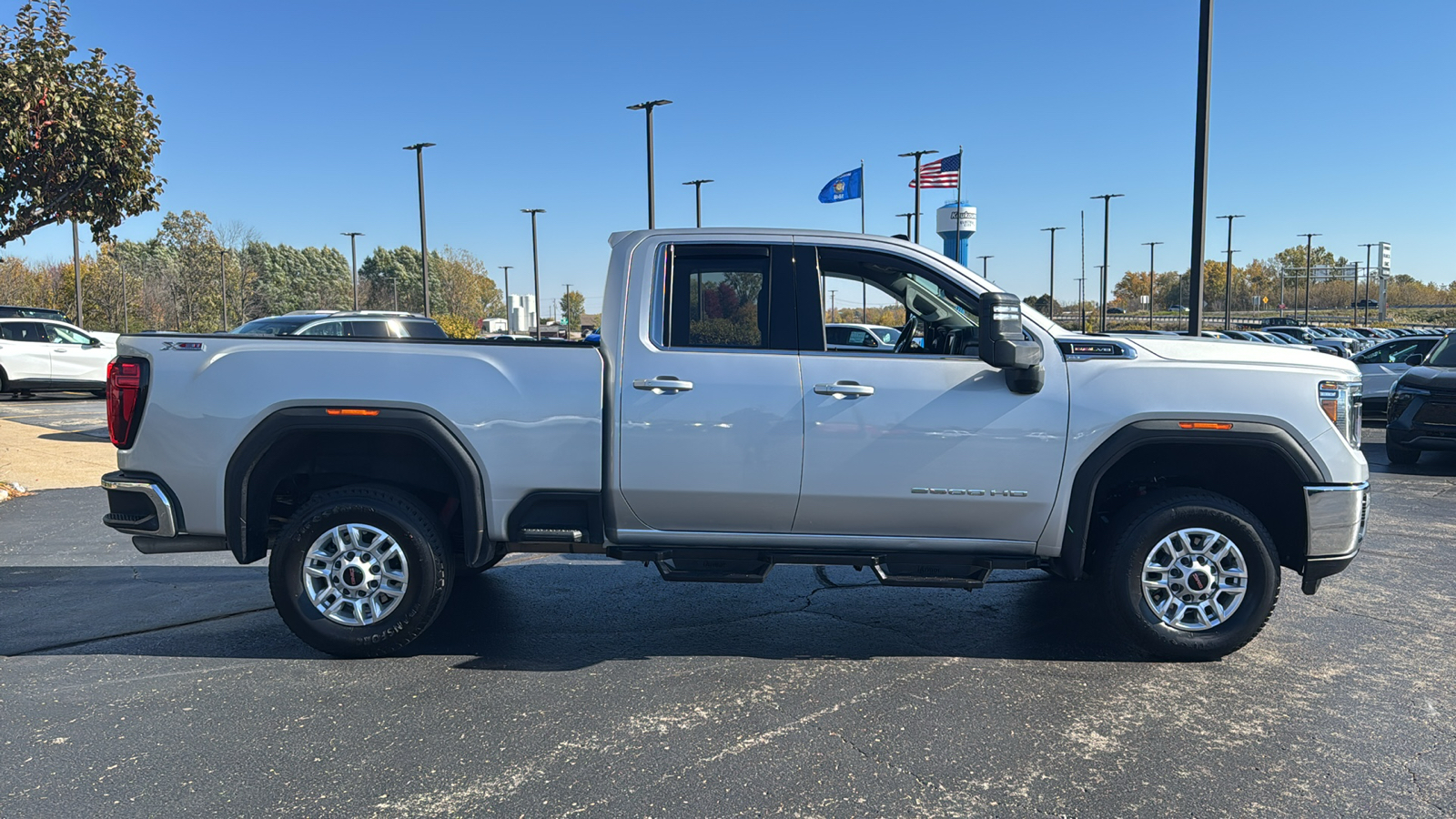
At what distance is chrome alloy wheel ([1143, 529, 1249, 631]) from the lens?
4.71m

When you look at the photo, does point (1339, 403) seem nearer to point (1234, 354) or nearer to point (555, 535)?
point (1234, 354)

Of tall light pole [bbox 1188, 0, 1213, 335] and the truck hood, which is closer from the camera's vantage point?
the truck hood

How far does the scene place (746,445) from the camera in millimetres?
4562

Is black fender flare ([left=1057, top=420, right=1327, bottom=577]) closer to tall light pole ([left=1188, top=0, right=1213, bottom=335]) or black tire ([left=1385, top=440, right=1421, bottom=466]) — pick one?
tall light pole ([left=1188, top=0, right=1213, bottom=335])

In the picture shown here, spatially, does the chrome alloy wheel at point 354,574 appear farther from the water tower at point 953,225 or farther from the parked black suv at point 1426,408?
the water tower at point 953,225

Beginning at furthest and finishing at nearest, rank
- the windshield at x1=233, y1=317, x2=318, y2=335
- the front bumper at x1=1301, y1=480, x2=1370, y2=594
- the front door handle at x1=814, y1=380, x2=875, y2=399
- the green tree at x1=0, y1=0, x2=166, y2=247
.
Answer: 1. the windshield at x1=233, y1=317, x2=318, y2=335
2. the green tree at x1=0, y1=0, x2=166, y2=247
3. the front bumper at x1=1301, y1=480, x2=1370, y2=594
4. the front door handle at x1=814, y1=380, x2=875, y2=399

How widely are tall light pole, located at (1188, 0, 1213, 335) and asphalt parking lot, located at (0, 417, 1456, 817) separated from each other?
608cm

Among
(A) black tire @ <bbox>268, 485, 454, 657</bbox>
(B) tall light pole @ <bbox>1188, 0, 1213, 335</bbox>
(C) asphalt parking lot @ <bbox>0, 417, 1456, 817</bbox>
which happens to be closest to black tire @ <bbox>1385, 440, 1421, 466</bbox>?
(B) tall light pole @ <bbox>1188, 0, 1213, 335</bbox>

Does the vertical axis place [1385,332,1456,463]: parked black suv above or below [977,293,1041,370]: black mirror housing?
below

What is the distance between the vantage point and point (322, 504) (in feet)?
15.6

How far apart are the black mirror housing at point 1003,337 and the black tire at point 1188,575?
1013mm

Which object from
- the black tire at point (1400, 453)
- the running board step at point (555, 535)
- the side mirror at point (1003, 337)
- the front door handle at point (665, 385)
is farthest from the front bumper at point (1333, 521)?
the black tire at point (1400, 453)

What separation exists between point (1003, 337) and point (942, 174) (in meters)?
31.7

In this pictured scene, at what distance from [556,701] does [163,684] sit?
6.00 feet
